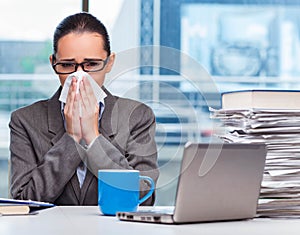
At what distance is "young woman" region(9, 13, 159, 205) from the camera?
73.0 inches

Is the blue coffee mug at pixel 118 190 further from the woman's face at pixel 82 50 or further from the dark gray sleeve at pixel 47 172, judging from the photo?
the woman's face at pixel 82 50

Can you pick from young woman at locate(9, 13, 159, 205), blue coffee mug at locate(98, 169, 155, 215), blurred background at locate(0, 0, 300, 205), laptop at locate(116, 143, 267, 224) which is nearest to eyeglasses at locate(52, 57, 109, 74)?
young woman at locate(9, 13, 159, 205)

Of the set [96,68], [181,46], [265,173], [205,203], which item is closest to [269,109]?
[265,173]

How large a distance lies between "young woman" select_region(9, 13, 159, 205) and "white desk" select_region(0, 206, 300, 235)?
44 centimetres

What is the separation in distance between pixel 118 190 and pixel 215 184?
24cm

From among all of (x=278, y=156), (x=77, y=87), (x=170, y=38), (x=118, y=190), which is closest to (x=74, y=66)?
(x=77, y=87)

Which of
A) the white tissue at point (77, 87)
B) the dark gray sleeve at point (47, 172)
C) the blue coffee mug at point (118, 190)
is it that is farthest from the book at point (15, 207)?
the white tissue at point (77, 87)

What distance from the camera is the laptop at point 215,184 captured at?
122 centimetres

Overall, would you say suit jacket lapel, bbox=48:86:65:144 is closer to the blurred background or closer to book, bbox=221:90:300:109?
book, bbox=221:90:300:109

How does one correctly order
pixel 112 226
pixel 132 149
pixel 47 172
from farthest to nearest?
pixel 132 149
pixel 47 172
pixel 112 226

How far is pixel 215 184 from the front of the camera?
4.16 feet

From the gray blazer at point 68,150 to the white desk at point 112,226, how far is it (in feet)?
1.43

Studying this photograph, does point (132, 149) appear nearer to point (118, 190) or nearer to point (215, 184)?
point (118, 190)

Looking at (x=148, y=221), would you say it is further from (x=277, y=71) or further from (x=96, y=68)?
(x=277, y=71)
